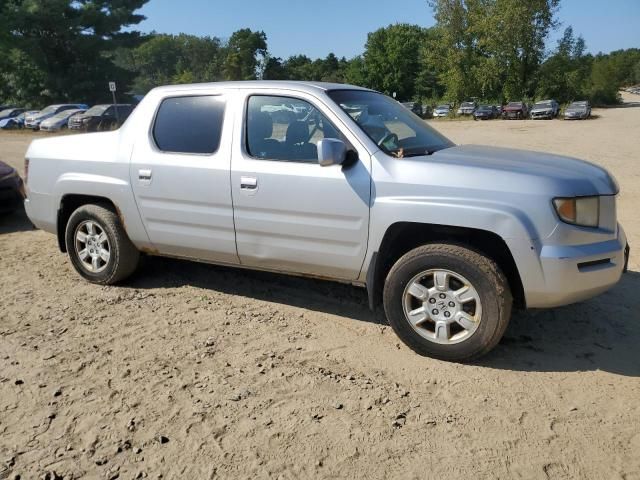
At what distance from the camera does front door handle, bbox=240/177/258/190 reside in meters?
3.98

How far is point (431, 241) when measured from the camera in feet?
12.0

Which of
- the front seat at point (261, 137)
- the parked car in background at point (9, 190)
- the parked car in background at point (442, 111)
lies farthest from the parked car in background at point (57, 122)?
the parked car in background at point (442, 111)

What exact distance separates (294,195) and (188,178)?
962 millimetres

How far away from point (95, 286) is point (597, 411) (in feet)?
13.8

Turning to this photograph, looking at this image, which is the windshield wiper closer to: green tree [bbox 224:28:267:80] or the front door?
the front door

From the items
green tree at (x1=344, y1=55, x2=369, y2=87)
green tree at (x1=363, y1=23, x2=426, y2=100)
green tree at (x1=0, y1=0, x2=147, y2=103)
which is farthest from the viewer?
green tree at (x1=344, y1=55, x2=369, y2=87)

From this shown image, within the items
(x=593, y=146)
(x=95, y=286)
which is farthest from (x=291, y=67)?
(x=95, y=286)

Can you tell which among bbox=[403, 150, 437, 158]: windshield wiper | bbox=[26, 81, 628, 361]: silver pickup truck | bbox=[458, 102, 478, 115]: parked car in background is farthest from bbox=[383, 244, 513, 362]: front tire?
bbox=[458, 102, 478, 115]: parked car in background

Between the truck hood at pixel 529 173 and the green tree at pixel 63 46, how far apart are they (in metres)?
43.1

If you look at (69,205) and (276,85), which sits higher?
(276,85)

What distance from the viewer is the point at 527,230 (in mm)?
3217

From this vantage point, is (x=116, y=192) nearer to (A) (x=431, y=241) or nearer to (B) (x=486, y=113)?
(A) (x=431, y=241)

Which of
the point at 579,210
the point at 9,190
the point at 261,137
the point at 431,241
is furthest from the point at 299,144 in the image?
the point at 9,190

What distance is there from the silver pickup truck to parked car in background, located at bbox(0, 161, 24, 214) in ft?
11.7
